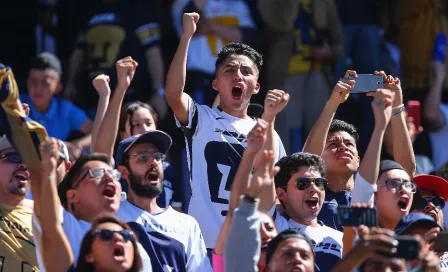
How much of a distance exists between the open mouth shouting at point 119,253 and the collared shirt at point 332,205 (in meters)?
2.10

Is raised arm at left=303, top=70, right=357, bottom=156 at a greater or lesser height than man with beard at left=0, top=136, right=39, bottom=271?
greater

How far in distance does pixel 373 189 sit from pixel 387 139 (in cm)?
294

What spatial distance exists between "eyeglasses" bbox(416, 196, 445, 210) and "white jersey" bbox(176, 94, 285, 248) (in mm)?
1267

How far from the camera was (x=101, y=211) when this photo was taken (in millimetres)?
7469

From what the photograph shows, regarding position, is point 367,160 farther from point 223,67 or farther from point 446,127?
point 446,127

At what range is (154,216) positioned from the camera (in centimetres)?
785

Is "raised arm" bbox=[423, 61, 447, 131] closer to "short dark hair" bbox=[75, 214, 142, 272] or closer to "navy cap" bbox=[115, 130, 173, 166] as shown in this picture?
"navy cap" bbox=[115, 130, 173, 166]

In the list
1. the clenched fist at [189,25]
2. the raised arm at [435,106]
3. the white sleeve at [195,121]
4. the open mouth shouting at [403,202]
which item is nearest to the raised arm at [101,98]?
the white sleeve at [195,121]

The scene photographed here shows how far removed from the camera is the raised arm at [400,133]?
8.92 meters

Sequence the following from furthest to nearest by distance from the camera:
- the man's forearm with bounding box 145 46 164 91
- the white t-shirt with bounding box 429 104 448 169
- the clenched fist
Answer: the white t-shirt with bounding box 429 104 448 169 → the man's forearm with bounding box 145 46 164 91 → the clenched fist

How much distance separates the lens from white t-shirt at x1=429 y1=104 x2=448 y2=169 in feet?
39.1

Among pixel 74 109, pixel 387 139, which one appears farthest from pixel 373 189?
pixel 74 109

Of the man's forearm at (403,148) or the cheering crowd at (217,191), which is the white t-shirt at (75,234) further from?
the man's forearm at (403,148)

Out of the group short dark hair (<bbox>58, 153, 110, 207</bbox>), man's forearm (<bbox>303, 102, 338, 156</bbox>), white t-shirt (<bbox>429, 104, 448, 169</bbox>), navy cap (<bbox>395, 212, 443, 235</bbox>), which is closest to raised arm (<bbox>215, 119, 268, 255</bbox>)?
short dark hair (<bbox>58, 153, 110, 207</bbox>)
